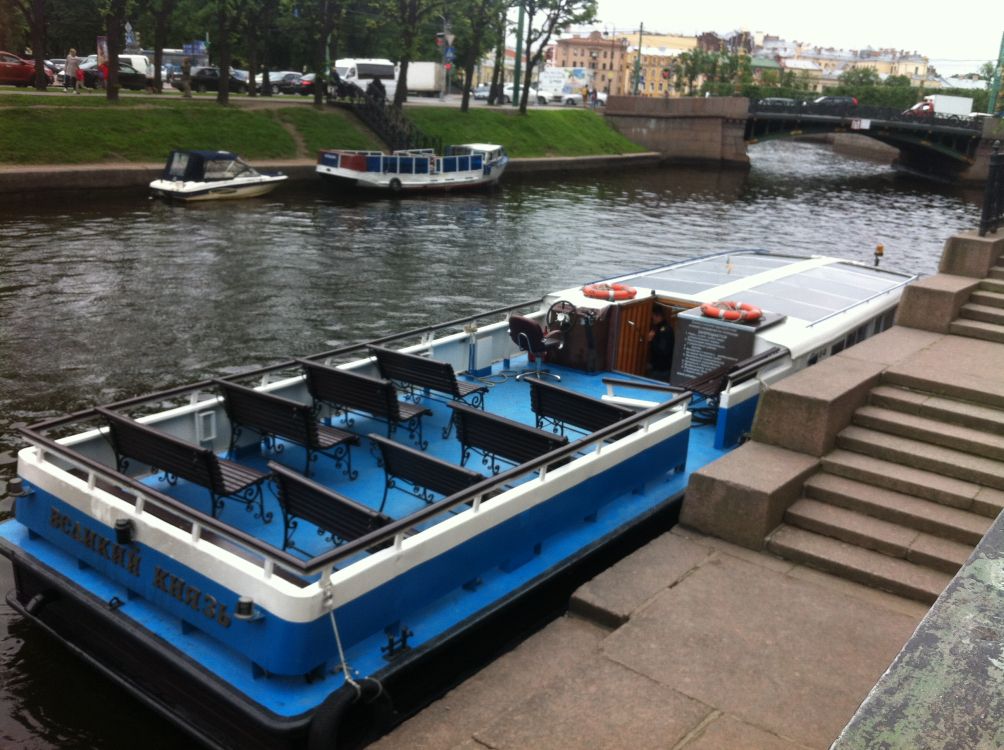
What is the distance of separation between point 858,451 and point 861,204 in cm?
4351

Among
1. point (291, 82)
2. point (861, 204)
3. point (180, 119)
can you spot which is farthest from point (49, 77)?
point (861, 204)

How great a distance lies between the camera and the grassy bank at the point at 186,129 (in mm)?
34531

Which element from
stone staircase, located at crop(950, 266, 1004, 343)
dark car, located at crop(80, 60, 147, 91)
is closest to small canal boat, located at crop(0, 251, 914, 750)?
stone staircase, located at crop(950, 266, 1004, 343)

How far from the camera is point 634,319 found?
12.2 metres

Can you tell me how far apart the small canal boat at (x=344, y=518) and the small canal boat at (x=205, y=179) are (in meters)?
24.1

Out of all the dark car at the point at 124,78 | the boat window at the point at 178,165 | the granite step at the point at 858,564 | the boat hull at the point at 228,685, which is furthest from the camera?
the dark car at the point at 124,78

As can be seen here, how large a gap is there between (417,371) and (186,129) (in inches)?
1310

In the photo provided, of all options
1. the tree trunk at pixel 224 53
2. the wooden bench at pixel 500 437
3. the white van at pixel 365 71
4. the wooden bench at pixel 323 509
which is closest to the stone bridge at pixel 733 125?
the white van at pixel 365 71

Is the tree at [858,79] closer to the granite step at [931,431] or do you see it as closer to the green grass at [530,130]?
the green grass at [530,130]

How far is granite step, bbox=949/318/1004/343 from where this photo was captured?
11.9 m

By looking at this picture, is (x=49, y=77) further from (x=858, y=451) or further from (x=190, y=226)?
(x=858, y=451)

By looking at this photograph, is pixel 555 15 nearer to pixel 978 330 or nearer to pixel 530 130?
pixel 530 130

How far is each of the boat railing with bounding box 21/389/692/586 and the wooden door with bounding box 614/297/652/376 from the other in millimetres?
3548

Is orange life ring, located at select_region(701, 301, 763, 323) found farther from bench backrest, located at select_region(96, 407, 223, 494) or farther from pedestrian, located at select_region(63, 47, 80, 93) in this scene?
pedestrian, located at select_region(63, 47, 80, 93)
